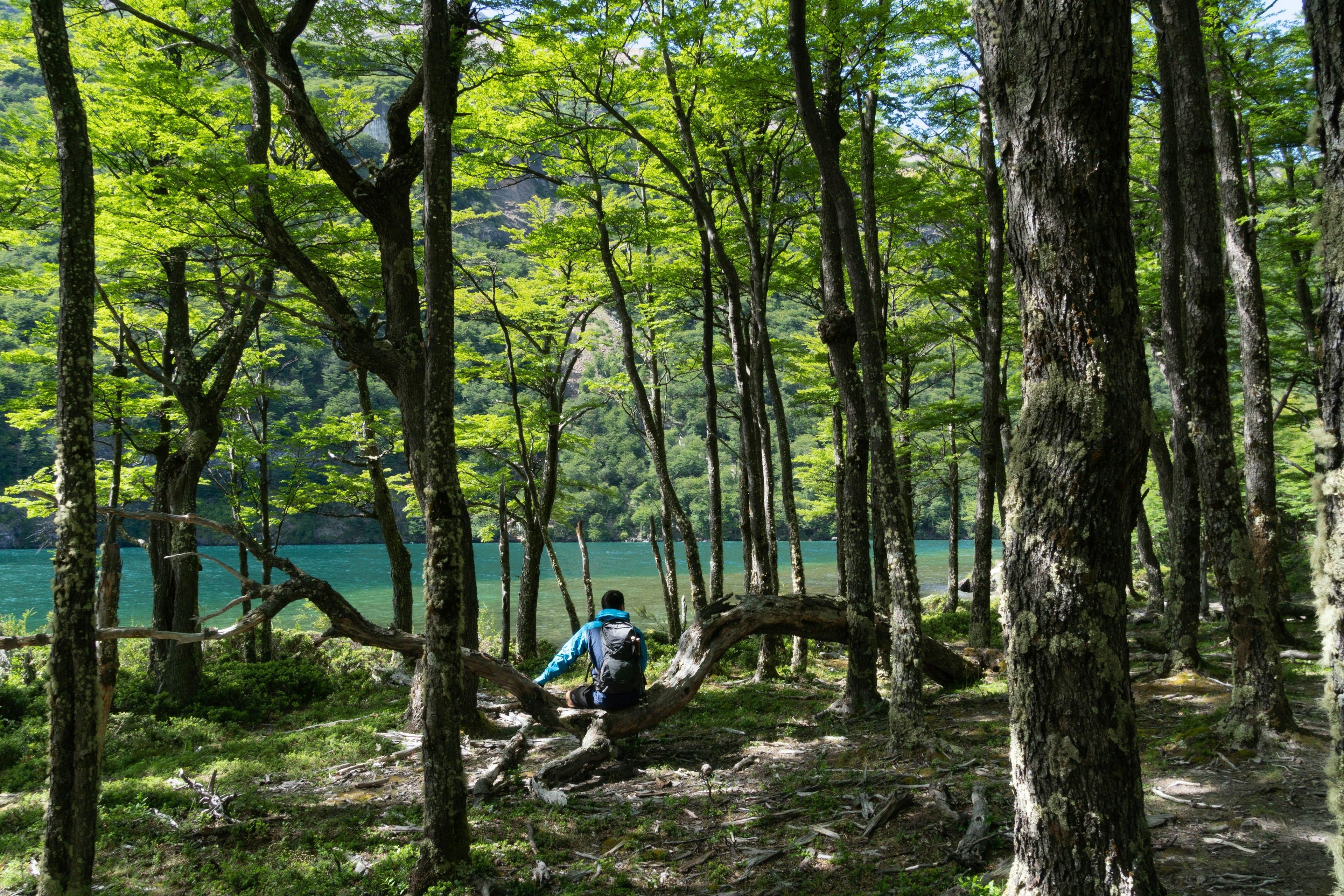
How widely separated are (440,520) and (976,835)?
10.4ft

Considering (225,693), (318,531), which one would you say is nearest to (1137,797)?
(225,693)

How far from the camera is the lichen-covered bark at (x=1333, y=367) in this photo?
1688 millimetres

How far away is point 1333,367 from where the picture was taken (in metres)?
1.72

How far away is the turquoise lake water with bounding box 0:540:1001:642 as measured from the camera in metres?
25.2

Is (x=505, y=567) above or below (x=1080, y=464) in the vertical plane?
below

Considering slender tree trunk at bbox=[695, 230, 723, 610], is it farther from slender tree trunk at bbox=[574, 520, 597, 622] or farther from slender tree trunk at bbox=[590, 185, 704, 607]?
slender tree trunk at bbox=[574, 520, 597, 622]

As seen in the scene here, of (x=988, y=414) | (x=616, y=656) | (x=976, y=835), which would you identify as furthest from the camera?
(x=988, y=414)

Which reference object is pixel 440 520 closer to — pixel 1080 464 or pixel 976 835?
pixel 1080 464

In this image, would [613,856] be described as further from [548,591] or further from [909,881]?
[548,591]

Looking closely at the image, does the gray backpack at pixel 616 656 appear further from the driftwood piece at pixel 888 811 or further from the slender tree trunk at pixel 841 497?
the driftwood piece at pixel 888 811

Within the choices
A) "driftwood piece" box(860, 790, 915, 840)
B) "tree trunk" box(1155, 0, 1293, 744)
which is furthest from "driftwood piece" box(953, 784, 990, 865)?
"tree trunk" box(1155, 0, 1293, 744)

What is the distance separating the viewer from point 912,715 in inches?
225

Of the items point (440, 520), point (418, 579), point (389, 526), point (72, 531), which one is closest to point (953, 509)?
point (389, 526)

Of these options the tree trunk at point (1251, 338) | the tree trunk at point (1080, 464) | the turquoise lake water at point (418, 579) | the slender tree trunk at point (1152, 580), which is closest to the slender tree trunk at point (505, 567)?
the turquoise lake water at point (418, 579)
